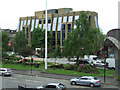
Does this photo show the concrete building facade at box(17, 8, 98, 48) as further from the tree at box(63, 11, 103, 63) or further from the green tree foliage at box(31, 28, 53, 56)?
the tree at box(63, 11, 103, 63)

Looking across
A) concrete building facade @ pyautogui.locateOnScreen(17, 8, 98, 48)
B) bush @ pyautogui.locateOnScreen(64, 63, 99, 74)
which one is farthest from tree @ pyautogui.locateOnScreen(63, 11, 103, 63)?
concrete building facade @ pyautogui.locateOnScreen(17, 8, 98, 48)

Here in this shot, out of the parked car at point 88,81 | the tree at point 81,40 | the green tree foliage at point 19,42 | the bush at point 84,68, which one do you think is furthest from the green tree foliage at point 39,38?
the parked car at point 88,81

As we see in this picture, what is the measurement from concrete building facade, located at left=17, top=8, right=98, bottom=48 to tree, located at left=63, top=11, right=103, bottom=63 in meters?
38.8

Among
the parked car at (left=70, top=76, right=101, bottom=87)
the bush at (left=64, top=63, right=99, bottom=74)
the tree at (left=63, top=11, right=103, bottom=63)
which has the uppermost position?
the tree at (left=63, top=11, right=103, bottom=63)

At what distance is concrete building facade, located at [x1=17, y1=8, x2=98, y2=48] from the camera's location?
257 ft

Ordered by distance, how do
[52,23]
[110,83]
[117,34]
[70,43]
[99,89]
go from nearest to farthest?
[99,89], [110,83], [117,34], [70,43], [52,23]

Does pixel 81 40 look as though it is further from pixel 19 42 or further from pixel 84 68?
pixel 19 42

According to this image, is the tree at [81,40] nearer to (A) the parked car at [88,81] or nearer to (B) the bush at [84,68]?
(B) the bush at [84,68]

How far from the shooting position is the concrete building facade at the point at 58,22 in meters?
78.2

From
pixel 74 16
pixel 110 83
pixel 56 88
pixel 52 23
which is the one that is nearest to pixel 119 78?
pixel 110 83

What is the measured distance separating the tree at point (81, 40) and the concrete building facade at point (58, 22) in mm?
38808

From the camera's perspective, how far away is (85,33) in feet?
120

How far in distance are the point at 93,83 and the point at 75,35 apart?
15595 millimetres

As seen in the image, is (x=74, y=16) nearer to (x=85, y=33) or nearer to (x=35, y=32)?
(x=35, y=32)
